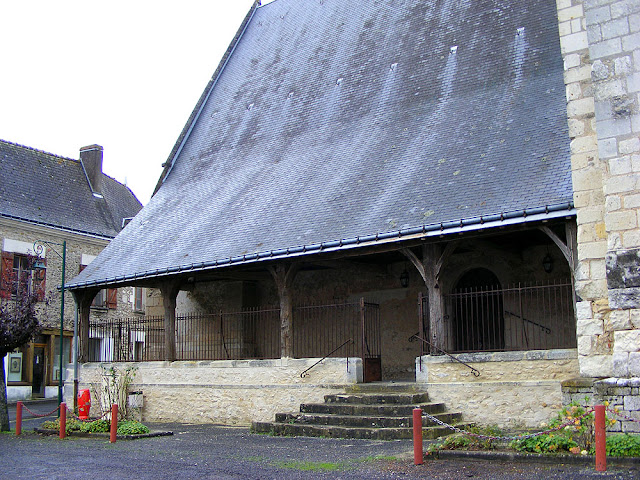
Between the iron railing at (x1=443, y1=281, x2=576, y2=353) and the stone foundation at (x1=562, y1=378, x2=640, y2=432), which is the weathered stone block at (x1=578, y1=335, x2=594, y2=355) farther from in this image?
the iron railing at (x1=443, y1=281, x2=576, y2=353)

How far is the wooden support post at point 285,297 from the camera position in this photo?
11977 mm

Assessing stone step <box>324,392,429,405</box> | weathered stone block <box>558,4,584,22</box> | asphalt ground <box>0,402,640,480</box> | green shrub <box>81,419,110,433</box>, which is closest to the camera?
asphalt ground <box>0,402,640,480</box>

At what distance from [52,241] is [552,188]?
51.5ft

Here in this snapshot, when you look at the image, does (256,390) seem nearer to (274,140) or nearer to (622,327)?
(274,140)

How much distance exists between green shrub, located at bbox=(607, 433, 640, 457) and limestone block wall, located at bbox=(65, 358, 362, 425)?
16.5ft

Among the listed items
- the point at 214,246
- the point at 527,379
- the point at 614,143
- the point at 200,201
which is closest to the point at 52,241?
the point at 200,201

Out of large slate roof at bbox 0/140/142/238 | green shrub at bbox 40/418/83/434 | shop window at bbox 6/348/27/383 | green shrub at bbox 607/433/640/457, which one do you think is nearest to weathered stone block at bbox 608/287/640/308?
green shrub at bbox 607/433/640/457

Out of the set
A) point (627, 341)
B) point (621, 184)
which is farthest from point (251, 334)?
point (621, 184)

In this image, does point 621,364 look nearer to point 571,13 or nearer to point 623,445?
point 623,445

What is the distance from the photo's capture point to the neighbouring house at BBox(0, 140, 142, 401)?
782 inches

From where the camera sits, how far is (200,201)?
49.6ft

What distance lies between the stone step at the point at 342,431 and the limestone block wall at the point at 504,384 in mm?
600

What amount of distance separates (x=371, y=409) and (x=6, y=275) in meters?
13.1

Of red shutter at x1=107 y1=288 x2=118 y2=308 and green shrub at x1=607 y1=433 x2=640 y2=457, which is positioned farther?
red shutter at x1=107 y1=288 x2=118 y2=308
